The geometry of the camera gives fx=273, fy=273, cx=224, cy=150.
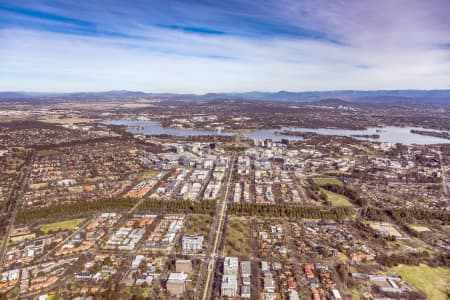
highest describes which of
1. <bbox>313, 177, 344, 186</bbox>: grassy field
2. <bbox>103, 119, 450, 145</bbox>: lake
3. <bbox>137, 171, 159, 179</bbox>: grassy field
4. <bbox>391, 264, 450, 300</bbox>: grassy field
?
<bbox>103, 119, 450, 145</bbox>: lake

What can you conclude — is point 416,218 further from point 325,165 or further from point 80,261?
point 80,261

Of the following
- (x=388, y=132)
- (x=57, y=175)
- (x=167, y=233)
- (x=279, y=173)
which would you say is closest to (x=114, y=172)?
(x=57, y=175)

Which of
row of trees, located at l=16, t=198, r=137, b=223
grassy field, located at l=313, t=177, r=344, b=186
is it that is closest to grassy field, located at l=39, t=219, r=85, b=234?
row of trees, located at l=16, t=198, r=137, b=223

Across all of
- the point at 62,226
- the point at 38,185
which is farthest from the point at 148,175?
the point at 62,226

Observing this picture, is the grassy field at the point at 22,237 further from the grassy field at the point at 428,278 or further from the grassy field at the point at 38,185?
the grassy field at the point at 428,278

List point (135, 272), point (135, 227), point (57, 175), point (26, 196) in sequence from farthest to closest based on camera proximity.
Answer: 1. point (57, 175)
2. point (26, 196)
3. point (135, 227)
4. point (135, 272)

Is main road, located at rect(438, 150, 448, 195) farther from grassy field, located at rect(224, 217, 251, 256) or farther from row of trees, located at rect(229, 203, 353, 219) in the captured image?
grassy field, located at rect(224, 217, 251, 256)
